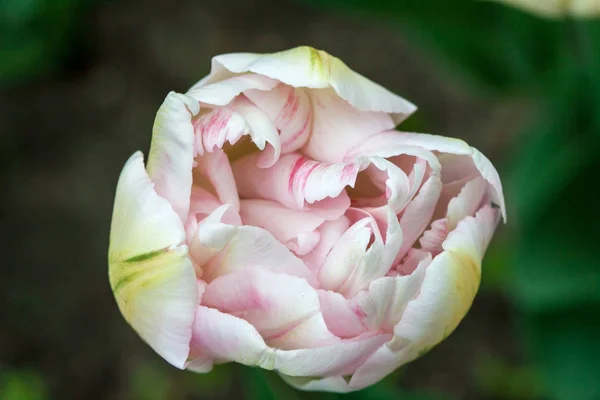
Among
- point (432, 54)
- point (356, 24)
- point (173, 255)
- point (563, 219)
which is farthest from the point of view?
point (356, 24)

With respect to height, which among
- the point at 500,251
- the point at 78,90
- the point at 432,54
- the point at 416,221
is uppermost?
the point at 416,221

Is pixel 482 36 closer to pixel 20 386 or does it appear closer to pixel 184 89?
pixel 184 89

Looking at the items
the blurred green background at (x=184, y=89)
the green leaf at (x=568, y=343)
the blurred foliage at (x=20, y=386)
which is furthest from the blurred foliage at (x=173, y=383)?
the green leaf at (x=568, y=343)

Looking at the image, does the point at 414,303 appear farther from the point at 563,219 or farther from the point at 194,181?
the point at 563,219

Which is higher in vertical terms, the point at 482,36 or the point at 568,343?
the point at 482,36

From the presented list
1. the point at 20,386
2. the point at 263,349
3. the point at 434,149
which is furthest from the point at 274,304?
the point at 20,386

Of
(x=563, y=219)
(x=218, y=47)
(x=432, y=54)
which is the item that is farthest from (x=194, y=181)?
(x=218, y=47)
